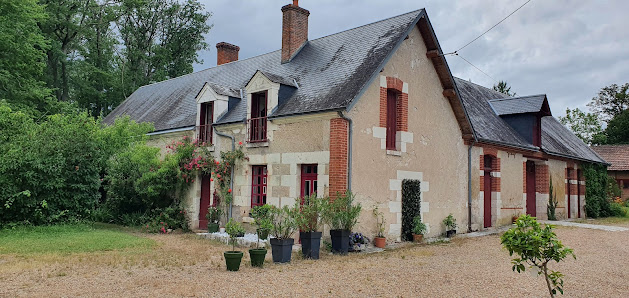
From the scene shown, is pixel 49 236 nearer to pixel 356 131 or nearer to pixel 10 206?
pixel 10 206

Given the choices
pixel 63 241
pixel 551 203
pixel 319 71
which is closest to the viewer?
pixel 63 241

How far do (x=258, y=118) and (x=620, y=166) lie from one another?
26307mm

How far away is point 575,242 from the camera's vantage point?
38.0 ft

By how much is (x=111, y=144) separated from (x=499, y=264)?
11.6 metres

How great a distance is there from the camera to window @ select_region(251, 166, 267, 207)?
1201 cm

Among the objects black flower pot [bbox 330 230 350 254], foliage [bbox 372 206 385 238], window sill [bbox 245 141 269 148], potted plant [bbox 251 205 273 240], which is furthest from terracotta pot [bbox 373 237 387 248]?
window sill [bbox 245 141 269 148]

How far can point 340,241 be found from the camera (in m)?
9.57

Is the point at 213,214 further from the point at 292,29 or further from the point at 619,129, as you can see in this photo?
the point at 619,129

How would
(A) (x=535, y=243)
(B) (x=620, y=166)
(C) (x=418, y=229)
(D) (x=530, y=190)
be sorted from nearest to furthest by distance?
1. (A) (x=535, y=243)
2. (C) (x=418, y=229)
3. (D) (x=530, y=190)
4. (B) (x=620, y=166)

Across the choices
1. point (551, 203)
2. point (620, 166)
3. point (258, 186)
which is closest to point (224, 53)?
point (258, 186)

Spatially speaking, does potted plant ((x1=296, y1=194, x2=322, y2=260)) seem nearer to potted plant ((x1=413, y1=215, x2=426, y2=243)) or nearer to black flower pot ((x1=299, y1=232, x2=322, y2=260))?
black flower pot ((x1=299, y1=232, x2=322, y2=260))

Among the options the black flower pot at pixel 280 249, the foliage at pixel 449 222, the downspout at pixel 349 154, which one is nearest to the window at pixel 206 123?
the downspout at pixel 349 154

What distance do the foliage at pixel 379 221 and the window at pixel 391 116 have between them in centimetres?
172

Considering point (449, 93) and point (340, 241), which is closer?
point (340, 241)
